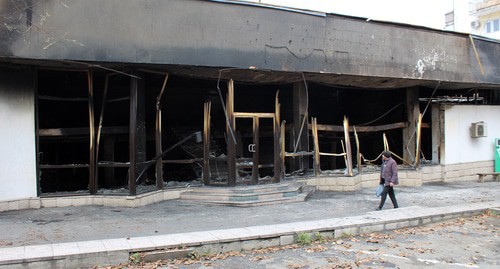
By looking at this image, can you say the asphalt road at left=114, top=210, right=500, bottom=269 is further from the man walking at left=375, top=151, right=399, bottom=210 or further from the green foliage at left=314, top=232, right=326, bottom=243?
the man walking at left=375, top=151, right=399, bottom=210

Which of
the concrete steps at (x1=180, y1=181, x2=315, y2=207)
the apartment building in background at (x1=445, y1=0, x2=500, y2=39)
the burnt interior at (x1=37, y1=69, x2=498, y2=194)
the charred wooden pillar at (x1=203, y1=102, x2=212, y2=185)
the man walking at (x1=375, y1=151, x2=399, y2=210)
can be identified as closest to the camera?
the man walking at (x1=375, y1=151, x2=399, y2=210)

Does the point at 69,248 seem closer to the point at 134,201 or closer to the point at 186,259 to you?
the point at 186,259

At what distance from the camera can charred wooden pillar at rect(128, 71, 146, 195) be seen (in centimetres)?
1038

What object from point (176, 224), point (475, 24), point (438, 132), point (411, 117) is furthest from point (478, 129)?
point (475, 24)

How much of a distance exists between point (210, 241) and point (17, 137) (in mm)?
6006

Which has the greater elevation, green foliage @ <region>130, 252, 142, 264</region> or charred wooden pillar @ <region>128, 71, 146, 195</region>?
charred wooden pillar @ <region>128, 71, 146, 195</region>

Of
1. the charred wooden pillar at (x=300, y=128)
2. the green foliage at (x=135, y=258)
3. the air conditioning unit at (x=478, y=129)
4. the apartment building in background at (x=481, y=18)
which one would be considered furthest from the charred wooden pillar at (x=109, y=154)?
the apartment building in background at (x=481, y=18)

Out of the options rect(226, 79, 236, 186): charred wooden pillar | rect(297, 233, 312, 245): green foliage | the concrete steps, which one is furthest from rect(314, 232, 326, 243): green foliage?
rect(226, 79, 236, 186): charred wooden pillar

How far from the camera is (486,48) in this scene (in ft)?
50.6

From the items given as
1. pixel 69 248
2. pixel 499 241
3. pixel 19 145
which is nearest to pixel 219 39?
pixel 19 145

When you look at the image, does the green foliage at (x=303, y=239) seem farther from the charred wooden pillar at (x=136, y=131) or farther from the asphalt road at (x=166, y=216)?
the charred wooden pillar at (x=136, y=131)

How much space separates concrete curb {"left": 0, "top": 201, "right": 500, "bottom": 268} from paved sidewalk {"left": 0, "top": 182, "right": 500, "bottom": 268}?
1 cm

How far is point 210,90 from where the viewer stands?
14.9 metres

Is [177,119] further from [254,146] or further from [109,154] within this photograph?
[254,146]
